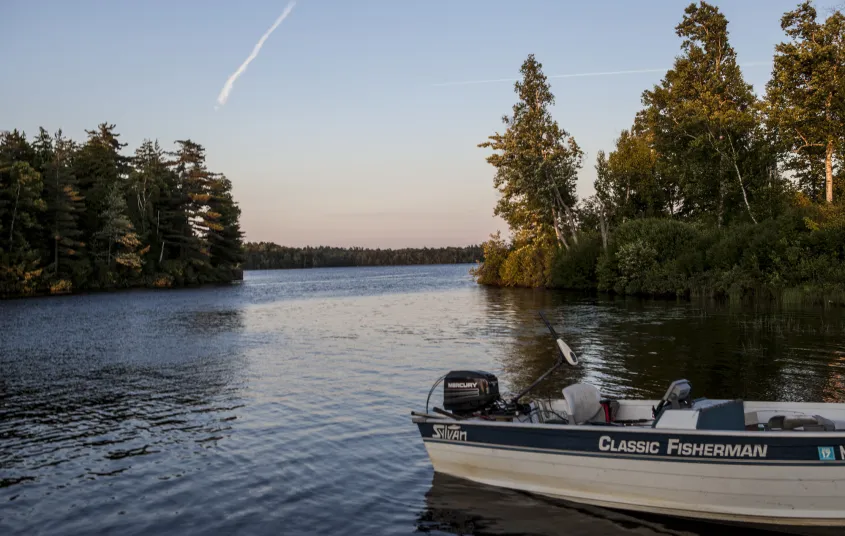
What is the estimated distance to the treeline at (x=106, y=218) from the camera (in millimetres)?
71500

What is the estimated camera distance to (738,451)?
332 inches

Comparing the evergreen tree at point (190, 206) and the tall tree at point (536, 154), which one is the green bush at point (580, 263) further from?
the evergreen tree at point (190, 206)

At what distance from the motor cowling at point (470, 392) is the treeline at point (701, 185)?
30.7 metres

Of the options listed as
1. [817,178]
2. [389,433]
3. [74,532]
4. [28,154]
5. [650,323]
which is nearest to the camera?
[74,532]

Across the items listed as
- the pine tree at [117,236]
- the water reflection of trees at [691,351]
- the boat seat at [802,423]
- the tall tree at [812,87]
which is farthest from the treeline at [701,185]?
the pine tree at [117,236]

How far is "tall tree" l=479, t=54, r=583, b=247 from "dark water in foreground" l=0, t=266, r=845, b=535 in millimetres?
22805

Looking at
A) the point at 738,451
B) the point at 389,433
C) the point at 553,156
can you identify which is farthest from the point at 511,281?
the point at 738,451

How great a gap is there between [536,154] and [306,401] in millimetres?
45752

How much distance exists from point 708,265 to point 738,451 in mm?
39797

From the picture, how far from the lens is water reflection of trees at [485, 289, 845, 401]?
17.6 meters

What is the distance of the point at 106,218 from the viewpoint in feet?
281

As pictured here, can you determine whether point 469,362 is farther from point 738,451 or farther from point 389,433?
point 738,451

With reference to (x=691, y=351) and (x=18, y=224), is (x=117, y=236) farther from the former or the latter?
(x=691, y=351)

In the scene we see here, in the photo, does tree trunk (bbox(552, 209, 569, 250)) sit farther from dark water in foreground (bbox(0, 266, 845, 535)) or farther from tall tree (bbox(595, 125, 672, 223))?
dark water in foreground (bbox(0, 266, 845, 535))
